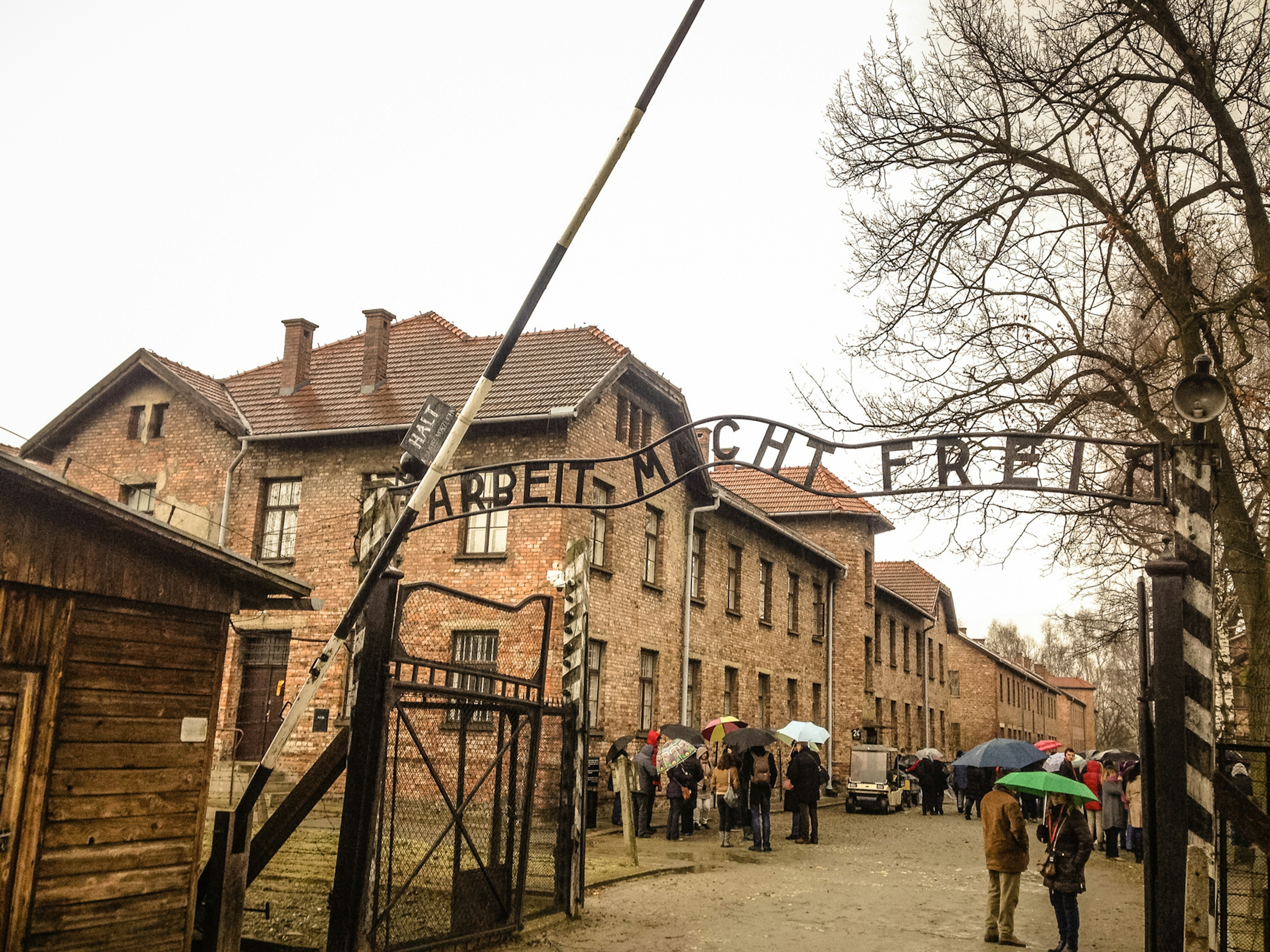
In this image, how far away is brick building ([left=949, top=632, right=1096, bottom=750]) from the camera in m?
65.1

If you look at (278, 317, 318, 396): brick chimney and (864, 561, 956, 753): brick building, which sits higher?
(278, 317, 318, 396): brick chimney

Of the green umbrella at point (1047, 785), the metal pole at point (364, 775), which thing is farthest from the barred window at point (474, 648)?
the metal pole at point (364, 775)

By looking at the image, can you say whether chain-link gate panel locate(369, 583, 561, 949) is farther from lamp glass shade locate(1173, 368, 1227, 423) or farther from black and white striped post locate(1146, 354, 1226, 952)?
lamp glass shade locate(1173, 368, 1227, 423)

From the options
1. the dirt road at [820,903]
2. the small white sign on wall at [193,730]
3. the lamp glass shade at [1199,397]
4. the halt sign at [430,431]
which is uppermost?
the lamp glass shade at [1199,397]

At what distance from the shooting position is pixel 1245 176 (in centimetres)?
1401

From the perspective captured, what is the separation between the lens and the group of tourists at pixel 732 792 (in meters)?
19.2

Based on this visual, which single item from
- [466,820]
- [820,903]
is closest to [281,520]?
[466,820]

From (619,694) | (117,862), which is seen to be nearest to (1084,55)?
(117,862)

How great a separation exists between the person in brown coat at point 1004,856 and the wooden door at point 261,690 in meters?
15.5

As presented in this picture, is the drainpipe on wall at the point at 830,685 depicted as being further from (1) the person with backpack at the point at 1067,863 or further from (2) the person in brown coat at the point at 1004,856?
(1) the person with backpack at the point at 1067,863

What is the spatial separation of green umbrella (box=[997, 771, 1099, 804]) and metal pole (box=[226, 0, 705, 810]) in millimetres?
6236

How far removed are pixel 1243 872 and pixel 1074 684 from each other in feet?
361

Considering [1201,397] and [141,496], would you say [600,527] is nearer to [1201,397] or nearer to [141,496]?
[141,496]

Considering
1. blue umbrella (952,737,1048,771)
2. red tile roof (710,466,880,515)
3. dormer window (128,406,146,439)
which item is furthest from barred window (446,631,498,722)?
red tile roof (710,466,880,515)
